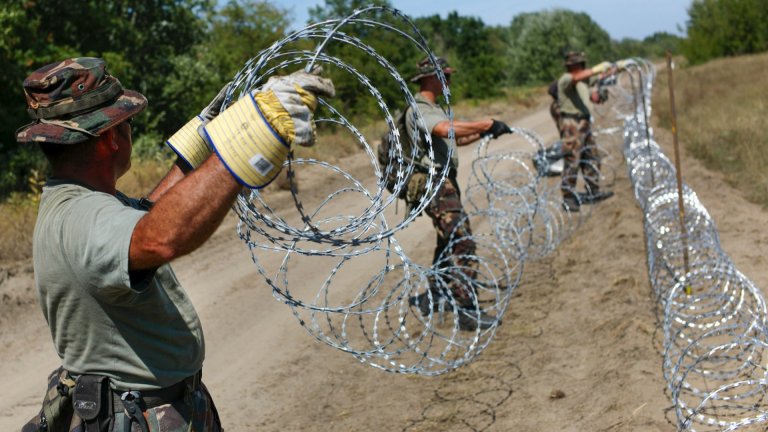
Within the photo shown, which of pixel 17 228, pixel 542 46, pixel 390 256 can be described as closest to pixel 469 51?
pixel 542 46

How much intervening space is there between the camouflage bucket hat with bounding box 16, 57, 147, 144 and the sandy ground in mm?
3484

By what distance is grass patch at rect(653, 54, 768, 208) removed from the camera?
1202cm

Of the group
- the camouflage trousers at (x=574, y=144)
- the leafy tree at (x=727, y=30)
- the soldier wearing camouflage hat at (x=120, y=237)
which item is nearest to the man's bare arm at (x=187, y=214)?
the soldier wearing camouflage hat at (x=120, y=237)

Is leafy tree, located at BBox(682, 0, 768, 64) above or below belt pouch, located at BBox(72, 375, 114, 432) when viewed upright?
above

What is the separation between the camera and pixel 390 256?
827 cm

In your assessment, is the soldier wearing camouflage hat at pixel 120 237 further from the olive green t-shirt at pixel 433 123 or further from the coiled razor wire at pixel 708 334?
the olive green t-shirt at pixel 433 123

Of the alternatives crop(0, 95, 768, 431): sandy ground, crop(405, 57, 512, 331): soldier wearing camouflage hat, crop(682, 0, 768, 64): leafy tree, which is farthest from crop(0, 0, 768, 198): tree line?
crop(682, 0, 768, 64): leafy tree

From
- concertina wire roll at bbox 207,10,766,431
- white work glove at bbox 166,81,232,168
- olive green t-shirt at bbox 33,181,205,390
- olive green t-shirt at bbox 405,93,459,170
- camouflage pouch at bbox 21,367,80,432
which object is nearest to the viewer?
olive green t-shirt at bbox 33,181,205,390

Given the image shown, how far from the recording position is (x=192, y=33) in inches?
738

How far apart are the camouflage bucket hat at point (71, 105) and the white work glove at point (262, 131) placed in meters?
0.54

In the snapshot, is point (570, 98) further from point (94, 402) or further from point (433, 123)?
point (94, 402)

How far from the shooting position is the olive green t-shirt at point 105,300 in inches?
87.3

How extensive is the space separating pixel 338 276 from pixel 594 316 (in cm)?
307

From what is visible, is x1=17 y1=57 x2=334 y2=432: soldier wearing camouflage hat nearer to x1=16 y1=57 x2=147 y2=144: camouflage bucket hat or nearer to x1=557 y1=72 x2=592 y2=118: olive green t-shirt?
x1=16 y1=57 x2=147 y2=144: camouflage bucket hat
